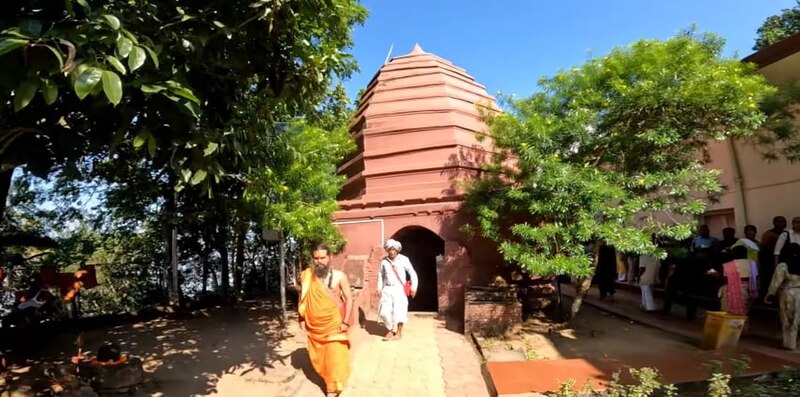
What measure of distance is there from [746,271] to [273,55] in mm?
6607

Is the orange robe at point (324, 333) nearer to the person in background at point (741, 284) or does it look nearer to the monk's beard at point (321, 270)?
the monk's beard at point (321, 270)

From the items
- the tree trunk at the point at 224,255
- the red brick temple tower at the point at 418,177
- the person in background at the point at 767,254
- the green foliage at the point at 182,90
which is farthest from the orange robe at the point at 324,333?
the tree trunk at the point at 224,255

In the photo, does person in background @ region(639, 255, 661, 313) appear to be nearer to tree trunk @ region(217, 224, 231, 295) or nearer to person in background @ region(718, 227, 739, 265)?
person in background @ region(718, 227, 739, 265)

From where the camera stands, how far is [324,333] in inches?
207

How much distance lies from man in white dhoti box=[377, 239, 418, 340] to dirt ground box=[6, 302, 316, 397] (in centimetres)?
128

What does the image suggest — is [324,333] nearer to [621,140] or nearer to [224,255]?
[621,140]

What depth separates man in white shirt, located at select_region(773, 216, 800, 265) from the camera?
6262 mm

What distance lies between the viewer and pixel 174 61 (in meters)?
2.91

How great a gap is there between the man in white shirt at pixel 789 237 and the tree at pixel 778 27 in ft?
49.3

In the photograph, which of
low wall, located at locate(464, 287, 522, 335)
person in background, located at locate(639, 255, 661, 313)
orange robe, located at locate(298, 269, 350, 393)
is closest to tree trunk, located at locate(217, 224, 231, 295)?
low wall, located at locate(464, 287, 522, 335)

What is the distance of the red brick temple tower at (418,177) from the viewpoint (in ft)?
27.4

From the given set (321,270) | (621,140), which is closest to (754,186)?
(621,140)

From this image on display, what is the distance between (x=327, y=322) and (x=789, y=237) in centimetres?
→ 609

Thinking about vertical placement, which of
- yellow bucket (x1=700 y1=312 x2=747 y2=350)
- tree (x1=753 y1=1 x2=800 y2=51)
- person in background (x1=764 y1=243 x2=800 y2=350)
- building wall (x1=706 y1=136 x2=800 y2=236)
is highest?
tree (x1=753 y1=1 x2=800 y2=51)
